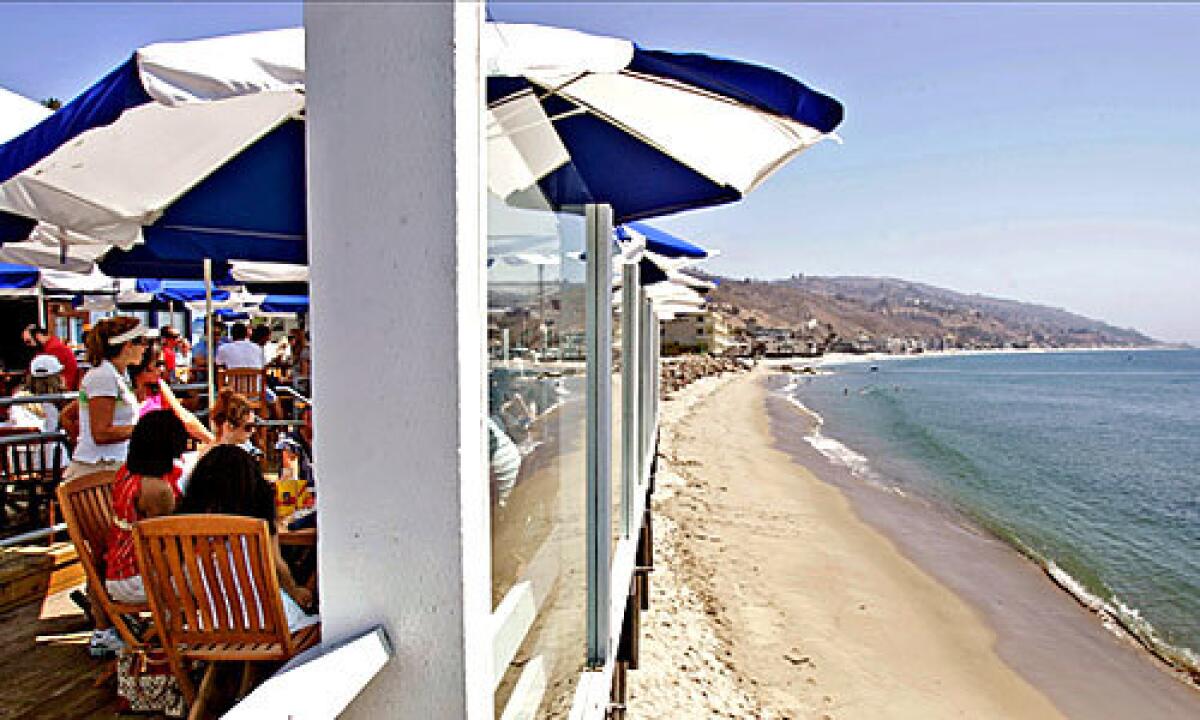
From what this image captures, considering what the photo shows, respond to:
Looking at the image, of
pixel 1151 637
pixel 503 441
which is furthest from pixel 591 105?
pixel 1151 637

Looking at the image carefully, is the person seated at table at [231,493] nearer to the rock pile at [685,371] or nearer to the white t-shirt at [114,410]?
the white t-shirt at [114,410]

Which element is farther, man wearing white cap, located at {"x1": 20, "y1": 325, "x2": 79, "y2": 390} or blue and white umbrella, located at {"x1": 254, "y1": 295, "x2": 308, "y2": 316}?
blue and white umbrella, located at {"x1": 254, "y1": 295, "x2": 308, "y2": 316}

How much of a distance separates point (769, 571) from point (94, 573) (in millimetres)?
9513

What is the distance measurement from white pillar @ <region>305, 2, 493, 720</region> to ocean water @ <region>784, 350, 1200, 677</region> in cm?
1220

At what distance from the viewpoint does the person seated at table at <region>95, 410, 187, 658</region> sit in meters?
2.89

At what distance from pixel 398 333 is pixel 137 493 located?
2.46 metres

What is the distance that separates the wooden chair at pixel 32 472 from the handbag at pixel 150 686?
2494mm

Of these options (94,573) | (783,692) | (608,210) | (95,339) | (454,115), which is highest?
(608,210)

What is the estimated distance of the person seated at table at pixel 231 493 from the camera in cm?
279

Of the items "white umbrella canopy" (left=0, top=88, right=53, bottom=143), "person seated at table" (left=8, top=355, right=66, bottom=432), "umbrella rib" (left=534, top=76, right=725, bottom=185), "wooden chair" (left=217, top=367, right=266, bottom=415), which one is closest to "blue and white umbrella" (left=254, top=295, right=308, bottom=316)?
"wooden chair" (left=217, top=367, right=266, bottom=415)

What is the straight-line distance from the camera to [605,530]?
3.33 metres

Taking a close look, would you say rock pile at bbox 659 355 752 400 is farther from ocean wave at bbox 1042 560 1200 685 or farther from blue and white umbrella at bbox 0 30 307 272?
blue and white umbrella at bbox 0 30 307 272

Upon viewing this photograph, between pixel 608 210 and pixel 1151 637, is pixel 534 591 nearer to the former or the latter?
pixel 608 210

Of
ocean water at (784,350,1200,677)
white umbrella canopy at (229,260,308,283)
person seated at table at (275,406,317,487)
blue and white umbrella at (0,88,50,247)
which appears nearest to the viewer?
blue and white umbrella at (0,88,50,247)
